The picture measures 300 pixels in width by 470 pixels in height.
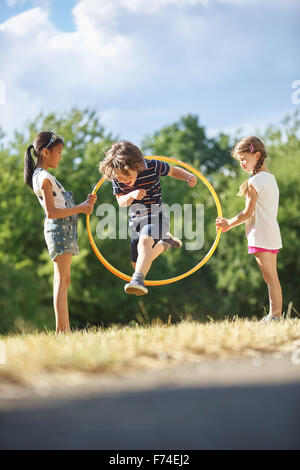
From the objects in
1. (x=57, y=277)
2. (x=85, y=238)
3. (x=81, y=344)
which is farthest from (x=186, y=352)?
(x=85, y=238)

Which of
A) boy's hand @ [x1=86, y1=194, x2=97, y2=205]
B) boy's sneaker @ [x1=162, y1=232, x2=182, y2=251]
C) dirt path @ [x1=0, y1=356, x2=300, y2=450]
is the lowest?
dirt path @ [x1=0, y1=356, x2=300, y2=450]

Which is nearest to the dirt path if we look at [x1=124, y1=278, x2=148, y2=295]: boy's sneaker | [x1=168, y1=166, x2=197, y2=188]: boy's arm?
[x1=124, y1=278, x2=148, y2=295]: boy's sneaker

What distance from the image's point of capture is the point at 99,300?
81.4ft

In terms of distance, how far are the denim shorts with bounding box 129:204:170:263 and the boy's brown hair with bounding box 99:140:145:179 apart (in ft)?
1.66

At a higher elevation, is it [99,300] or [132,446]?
[99,300]

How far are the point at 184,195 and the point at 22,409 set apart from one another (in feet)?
82.1

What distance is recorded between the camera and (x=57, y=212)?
4738 mm

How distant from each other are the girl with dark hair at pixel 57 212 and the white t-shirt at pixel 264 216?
63.2 inches

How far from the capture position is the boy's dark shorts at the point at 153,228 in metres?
5.21

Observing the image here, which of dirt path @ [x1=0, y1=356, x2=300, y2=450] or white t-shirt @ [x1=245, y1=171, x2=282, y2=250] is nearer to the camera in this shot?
dirt path @ [x1=0, y1=356, x2=300, y2=450]

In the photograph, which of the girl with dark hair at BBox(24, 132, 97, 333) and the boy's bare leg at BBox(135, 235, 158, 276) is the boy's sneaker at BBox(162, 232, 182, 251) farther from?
the girl with dark hair at BBox(24, 132, 97, 333)

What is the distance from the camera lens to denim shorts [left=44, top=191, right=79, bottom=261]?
191 inches

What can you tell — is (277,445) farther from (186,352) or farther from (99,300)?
(99,300)

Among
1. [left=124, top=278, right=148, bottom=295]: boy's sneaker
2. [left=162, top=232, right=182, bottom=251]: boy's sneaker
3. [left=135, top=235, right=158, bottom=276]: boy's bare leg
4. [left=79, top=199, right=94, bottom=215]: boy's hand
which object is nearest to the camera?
[left=124, top=278, right=148, bottom=295]: boy's sneaker
